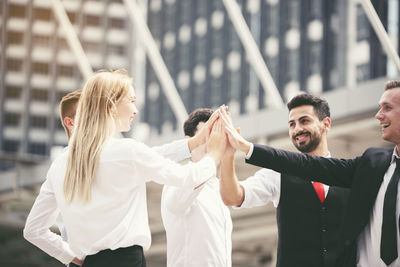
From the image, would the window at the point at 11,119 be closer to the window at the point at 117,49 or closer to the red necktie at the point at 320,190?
the window at the point at 117,49

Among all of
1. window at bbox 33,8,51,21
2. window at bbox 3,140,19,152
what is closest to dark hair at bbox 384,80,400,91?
window at bbox 3,140,19,152

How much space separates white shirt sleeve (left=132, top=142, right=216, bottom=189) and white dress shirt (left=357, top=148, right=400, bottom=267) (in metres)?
0.81

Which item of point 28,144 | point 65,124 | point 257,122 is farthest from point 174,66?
point 65,124

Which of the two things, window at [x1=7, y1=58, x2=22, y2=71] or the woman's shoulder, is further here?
window at [x1=7, y1=58, x2=22, y2=71]

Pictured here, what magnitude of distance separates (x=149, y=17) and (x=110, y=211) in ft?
226

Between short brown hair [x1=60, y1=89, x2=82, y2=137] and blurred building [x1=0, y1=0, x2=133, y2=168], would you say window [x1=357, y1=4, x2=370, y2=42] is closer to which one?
blurred building [x1=0, y1=0, x2=133, y2=168]

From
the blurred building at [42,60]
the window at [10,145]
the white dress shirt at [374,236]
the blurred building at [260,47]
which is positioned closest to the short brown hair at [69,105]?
the white dress shirt at [374,236]

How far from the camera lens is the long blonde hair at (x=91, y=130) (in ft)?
8.98

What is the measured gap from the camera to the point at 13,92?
6775 cm

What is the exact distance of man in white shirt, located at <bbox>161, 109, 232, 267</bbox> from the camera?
3400 mm

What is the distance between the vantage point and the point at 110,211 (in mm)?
2742

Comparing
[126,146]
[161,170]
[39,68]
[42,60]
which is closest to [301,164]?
[161,170]

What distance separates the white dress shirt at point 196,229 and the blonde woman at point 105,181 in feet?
1.83

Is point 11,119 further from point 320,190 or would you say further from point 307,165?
point 307,165
